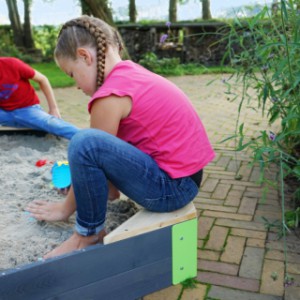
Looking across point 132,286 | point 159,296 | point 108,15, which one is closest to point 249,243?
point 159,296

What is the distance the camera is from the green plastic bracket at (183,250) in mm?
1735

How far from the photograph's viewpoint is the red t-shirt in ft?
11.8

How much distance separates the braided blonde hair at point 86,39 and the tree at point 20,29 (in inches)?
629

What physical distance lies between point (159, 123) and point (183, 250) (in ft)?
1.69

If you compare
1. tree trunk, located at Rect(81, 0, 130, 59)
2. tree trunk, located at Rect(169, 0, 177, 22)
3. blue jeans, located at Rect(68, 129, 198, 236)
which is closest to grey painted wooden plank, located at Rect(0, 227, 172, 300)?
blue jeans, located at Rect(68, 129, 198, 236)

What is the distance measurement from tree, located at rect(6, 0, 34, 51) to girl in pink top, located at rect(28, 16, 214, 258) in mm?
16036

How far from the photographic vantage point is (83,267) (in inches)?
60.2

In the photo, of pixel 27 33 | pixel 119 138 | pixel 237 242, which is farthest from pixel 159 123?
pixel 27 33

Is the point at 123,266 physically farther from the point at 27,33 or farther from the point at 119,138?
the point at 27,33

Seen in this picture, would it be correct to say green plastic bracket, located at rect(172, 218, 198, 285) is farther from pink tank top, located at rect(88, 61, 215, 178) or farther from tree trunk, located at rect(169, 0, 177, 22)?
tree trunk, located at rect(169, 0, 177, 22)

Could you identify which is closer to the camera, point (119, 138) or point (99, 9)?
point (119, 138)

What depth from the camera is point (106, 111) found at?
1650 mm

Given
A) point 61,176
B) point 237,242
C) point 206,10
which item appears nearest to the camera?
point 237,242

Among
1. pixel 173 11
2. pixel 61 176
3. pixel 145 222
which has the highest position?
pixel 173 11
